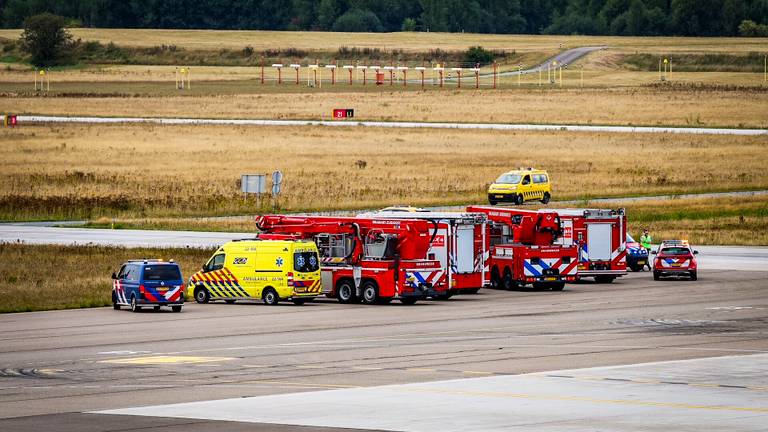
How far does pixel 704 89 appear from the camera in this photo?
7318 inches

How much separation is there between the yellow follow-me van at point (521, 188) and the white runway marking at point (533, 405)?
55.2 m

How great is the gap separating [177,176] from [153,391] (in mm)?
71443

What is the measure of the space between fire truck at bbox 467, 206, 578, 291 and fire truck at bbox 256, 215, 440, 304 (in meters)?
5.28

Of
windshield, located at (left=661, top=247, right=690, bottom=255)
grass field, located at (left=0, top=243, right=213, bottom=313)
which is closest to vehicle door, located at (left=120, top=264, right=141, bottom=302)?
grass field, located at (left=0, top=243, right=213, bottom=313)

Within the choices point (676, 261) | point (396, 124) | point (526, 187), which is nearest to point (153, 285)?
point (676, 261)

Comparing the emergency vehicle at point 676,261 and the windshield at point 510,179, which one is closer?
the emergency vehicle at point 676,261

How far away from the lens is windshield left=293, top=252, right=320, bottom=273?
48844 mm

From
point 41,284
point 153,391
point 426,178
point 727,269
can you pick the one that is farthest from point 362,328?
point 426,178

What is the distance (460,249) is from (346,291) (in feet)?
16.1

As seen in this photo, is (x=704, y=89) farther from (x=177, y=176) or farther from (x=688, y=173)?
(x=177, y=176)

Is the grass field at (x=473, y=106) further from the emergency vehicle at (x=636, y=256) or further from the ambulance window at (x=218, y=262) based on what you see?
the ambulance window at (x=218, y=262)

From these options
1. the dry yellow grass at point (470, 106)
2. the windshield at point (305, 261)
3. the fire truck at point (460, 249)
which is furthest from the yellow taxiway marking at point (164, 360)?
the dry yellow grass at point (470, 106)

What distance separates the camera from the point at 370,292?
163 feet

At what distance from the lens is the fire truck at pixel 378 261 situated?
161 feet
